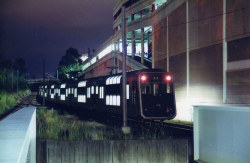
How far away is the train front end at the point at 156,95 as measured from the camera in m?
17.9

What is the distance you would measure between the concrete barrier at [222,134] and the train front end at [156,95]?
9009 millimetres

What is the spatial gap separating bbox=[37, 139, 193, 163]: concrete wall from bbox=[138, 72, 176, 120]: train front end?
7.26 m

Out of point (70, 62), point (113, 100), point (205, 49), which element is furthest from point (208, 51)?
point (70, 62)

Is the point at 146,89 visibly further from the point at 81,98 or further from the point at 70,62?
the point at 70,62

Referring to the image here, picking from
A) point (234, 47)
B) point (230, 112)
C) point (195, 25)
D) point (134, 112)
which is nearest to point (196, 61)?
point (195, 25)

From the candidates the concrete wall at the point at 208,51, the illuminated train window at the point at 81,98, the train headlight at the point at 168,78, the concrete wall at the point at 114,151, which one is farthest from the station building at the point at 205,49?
the concrete wall at the point at 114,151

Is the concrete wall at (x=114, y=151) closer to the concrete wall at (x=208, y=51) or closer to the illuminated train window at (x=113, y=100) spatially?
the illuminated train window at (x=113, y=100)

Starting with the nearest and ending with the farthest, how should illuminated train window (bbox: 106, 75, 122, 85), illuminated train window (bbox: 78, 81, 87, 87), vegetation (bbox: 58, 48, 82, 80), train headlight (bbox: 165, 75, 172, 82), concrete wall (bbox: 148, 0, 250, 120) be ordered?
train headlight (bbox: 165, 75, 172, 82) → illuminated train window (bbox: 106, 75, 122, 85) → concrete wall (bbox: 148, 0, 250, 120) → illuminated train window (bbox: 78, 81, 87, 87) → vegetation (bbox: 58, 48, 82, 80)

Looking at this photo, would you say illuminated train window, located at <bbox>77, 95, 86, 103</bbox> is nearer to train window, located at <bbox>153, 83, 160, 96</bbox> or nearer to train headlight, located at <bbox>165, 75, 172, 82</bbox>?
train window, located at <bbox>153, 83, 160, 96</bbox>

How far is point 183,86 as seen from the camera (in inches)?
1188

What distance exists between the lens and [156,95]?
60.4ft

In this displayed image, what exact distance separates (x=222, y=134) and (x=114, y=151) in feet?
12.0

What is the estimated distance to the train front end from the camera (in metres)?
17.9

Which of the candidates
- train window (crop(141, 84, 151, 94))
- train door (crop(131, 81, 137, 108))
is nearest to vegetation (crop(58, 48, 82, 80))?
train door (crop(131, 81, 137, 108))
